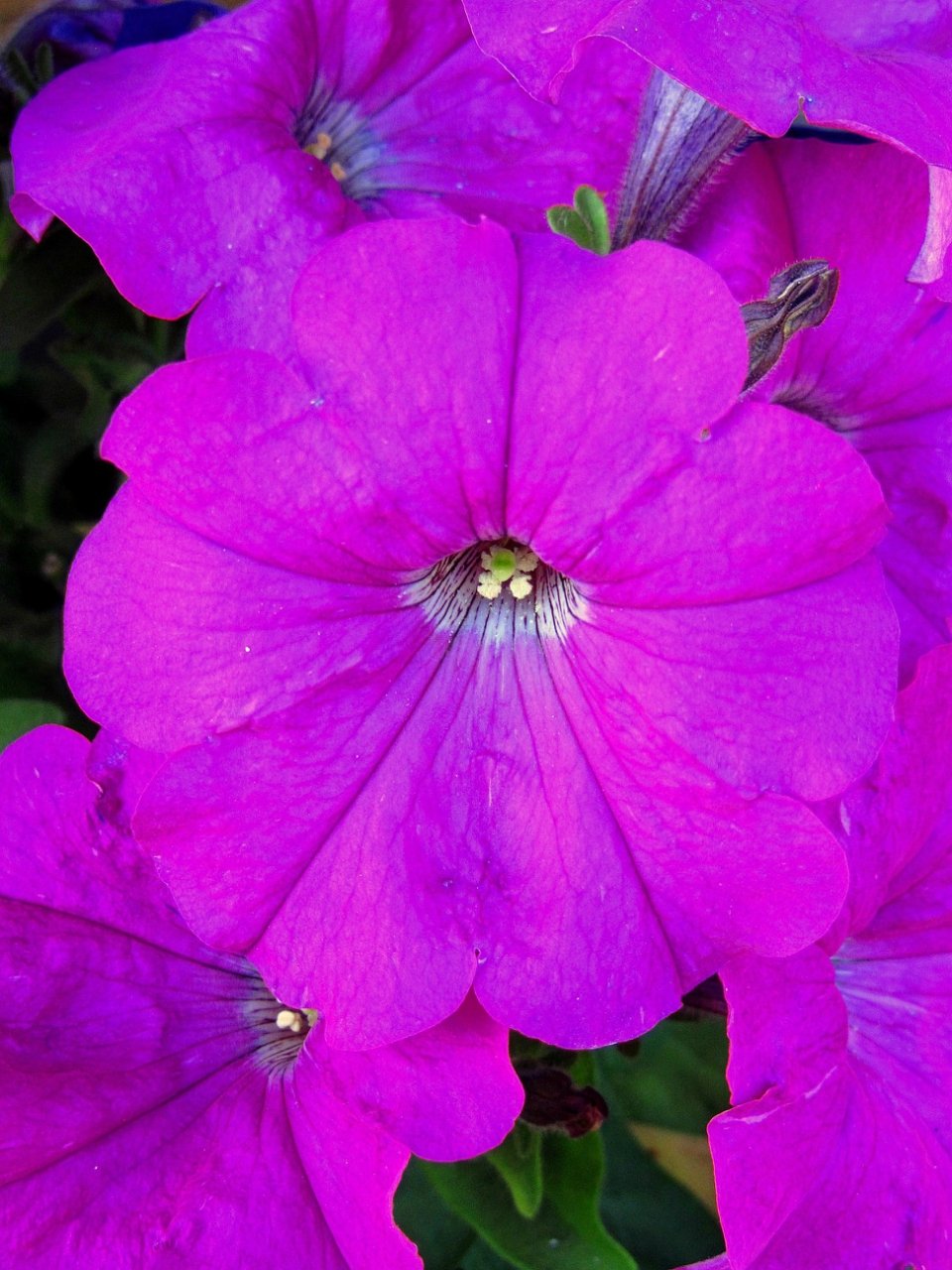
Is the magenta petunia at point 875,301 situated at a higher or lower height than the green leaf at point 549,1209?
higher

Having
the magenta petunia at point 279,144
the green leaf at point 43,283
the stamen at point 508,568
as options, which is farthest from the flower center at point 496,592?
the green leaf at point 43,283

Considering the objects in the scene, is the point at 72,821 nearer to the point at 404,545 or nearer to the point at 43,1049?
the point at 43,1049

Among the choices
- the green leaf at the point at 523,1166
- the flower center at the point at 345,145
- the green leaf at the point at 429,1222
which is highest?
the flower center at the point at 345,145

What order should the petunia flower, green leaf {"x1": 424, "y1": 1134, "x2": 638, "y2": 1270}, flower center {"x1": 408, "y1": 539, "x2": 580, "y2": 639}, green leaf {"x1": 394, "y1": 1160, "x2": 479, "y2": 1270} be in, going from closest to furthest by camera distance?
the petunia flower
flower center {"x1": 408, "y1": 539, "x2": 580, "y2": 639}
green leaf {"x1": 424, "y1": 1134, "x2": 638, "y2": 1270}
green leaf {"x1": 394, "y1": 1160, "x2": 479, "y2": 1270}

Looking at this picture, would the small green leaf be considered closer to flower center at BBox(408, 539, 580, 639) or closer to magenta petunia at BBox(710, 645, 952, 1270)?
flower center at BBox(408, 539, 580, 639)

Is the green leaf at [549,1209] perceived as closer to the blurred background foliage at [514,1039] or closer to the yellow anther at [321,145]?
the blurred background foliage at [514,1039]

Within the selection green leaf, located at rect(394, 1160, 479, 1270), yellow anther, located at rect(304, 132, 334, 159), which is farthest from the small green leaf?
green leaf, located at rect(394, 1160, 479, 1270)

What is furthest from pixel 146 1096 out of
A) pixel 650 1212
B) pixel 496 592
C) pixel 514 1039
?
pixel 650 1212
